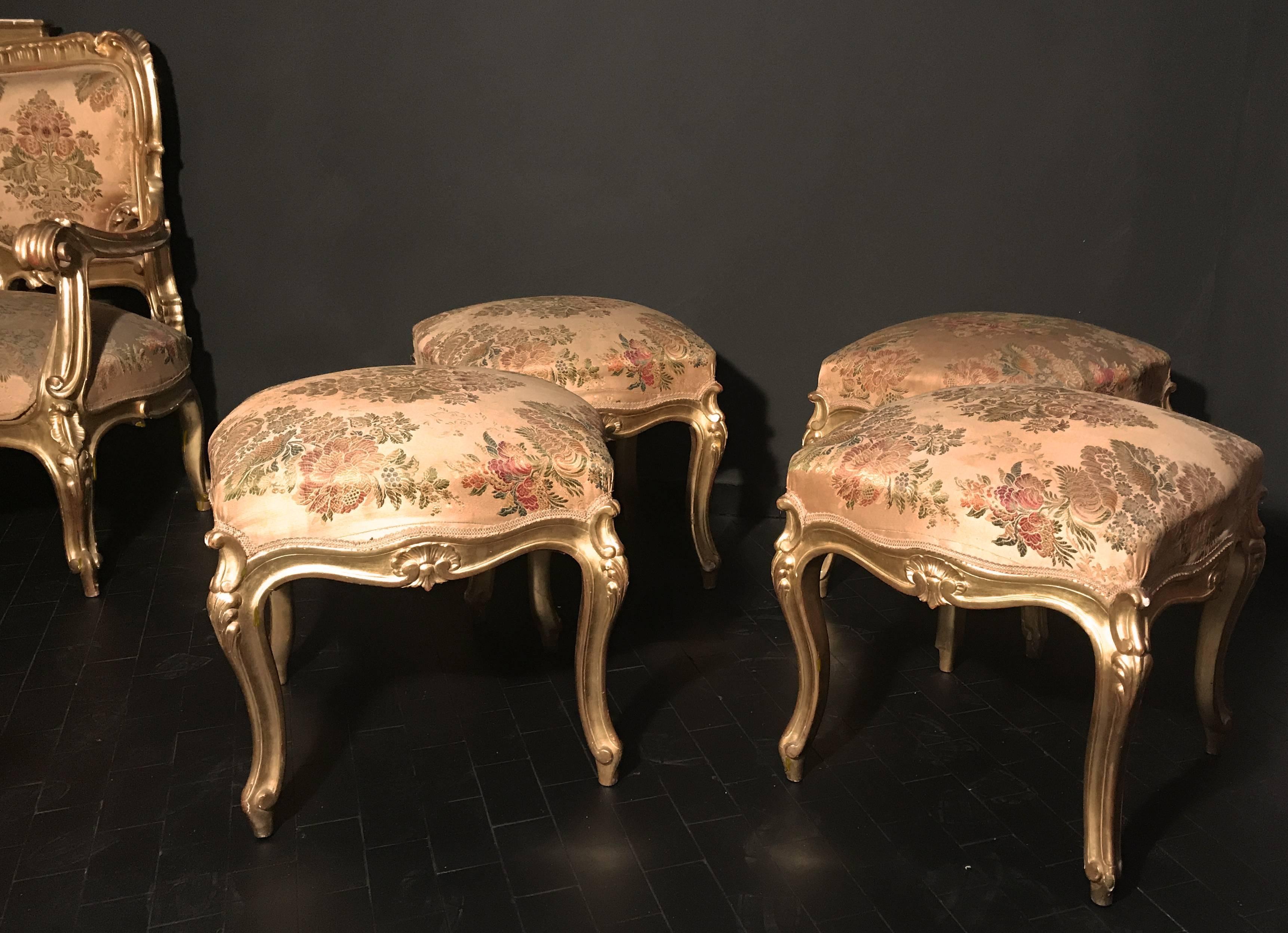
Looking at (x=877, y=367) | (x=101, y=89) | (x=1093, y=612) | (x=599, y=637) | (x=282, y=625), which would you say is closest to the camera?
(x=1093, y=612)

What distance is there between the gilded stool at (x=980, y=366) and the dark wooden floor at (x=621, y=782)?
0.26 metres

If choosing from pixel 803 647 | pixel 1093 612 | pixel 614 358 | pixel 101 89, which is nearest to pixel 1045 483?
pixel 1093 612

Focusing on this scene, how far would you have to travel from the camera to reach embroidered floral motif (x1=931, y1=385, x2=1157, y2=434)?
A: 4.92ft

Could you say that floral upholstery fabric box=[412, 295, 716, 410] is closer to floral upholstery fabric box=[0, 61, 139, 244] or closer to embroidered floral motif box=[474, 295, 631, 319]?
embroidered floral motif box=[474, 295, 631, 319]

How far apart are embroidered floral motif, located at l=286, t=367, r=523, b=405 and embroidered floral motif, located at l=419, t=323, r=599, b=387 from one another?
38 centimetres

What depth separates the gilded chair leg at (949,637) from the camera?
2.05m

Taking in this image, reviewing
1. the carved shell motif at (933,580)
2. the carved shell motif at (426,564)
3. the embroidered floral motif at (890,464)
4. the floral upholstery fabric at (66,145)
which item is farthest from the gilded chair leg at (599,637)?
the floral upholstery fabric at (66,145)

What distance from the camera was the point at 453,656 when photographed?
2.14 meters

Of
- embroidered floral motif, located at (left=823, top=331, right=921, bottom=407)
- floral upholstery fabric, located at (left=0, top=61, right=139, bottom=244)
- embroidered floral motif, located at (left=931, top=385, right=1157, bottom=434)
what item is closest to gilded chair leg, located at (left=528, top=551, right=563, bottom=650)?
embroidered floral motif, located at (left=823, top=331, right=921, bottom=407)

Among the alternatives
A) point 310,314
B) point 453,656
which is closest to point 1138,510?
point 453,656

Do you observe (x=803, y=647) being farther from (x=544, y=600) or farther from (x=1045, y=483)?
(x=544, y=600)

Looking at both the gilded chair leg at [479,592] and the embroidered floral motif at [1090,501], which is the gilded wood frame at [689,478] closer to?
the gilded chair leg at [479,592]

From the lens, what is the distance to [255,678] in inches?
60.5

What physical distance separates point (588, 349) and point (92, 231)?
1.07 metres
